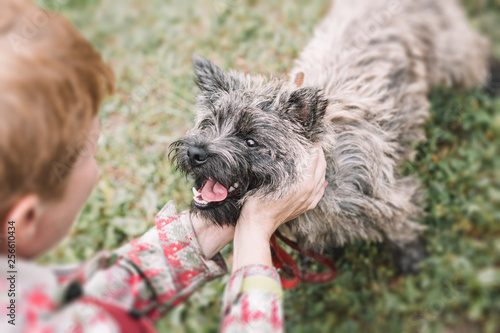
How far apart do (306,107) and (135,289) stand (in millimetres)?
1309

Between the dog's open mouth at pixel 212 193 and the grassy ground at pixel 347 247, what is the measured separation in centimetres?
100

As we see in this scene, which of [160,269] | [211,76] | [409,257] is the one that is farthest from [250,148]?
[409,257]

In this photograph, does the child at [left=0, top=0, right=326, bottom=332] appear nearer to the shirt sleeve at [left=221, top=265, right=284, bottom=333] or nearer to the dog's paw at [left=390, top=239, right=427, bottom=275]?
the shirt sleeve at [left=221, top=265, right=284, bottom=333]

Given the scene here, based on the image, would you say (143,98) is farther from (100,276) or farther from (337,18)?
(100,276)

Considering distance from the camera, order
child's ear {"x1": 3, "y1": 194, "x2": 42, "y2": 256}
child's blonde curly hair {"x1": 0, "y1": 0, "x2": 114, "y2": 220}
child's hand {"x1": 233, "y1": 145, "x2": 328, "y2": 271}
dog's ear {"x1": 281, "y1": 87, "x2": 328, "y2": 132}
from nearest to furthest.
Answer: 1. child's blonde curly hair {"x1": 0, "y1": 0, "x2": 114, "y2": 220}
2. child's ear {"x1": 3, "y1": 194, "x2": 42, "y2": 256}
3. child's hand {"x1": 233, "y1": 145, "x2": 328, "y2": 271}
4. dog's ear {"x1": 281, "y1": 87, "x2": 328, "y2": 132}

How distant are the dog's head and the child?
582 millimetres

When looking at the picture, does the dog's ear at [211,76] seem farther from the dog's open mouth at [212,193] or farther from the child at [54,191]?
the child at [54,191]

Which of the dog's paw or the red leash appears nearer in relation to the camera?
the red leash

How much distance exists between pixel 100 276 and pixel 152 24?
14.3 feet

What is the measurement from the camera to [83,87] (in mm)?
1225

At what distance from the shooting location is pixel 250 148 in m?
2.32

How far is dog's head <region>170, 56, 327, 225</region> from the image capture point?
2.20 m

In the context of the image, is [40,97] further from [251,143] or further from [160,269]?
[251,143]

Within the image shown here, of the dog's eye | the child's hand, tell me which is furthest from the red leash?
the dog's eye
